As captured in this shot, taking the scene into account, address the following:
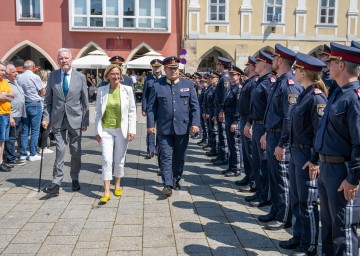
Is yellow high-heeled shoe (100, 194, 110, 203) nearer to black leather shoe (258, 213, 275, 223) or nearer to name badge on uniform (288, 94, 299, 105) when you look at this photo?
black leather shoe (258, 213, 275, 223)

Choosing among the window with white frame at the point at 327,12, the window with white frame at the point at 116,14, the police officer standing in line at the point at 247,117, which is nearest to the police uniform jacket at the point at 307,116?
the police officer standing in line at the point at 247,117

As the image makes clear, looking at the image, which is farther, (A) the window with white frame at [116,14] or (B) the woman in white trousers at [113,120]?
(A) the window with white frame at [116,14]

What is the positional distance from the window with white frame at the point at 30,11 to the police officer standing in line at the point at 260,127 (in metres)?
26.7

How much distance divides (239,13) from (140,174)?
2317cm

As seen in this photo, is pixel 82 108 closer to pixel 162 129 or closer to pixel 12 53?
pixel 162 129

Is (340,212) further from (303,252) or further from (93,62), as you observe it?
(93,62)

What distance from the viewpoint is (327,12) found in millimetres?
29578

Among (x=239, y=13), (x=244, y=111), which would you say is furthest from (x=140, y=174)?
(x=239, y=13)

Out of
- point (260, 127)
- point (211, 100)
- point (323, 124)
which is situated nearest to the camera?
point (323, 124)

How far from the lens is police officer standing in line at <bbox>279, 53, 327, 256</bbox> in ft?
14.3

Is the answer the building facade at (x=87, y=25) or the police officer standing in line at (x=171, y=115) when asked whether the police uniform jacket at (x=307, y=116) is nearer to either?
the police officer standing in line at (x=171, y=115)

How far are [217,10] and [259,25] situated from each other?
3.15 m

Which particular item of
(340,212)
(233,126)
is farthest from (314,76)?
(233,126)

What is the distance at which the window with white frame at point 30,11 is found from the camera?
2945 centimetres
